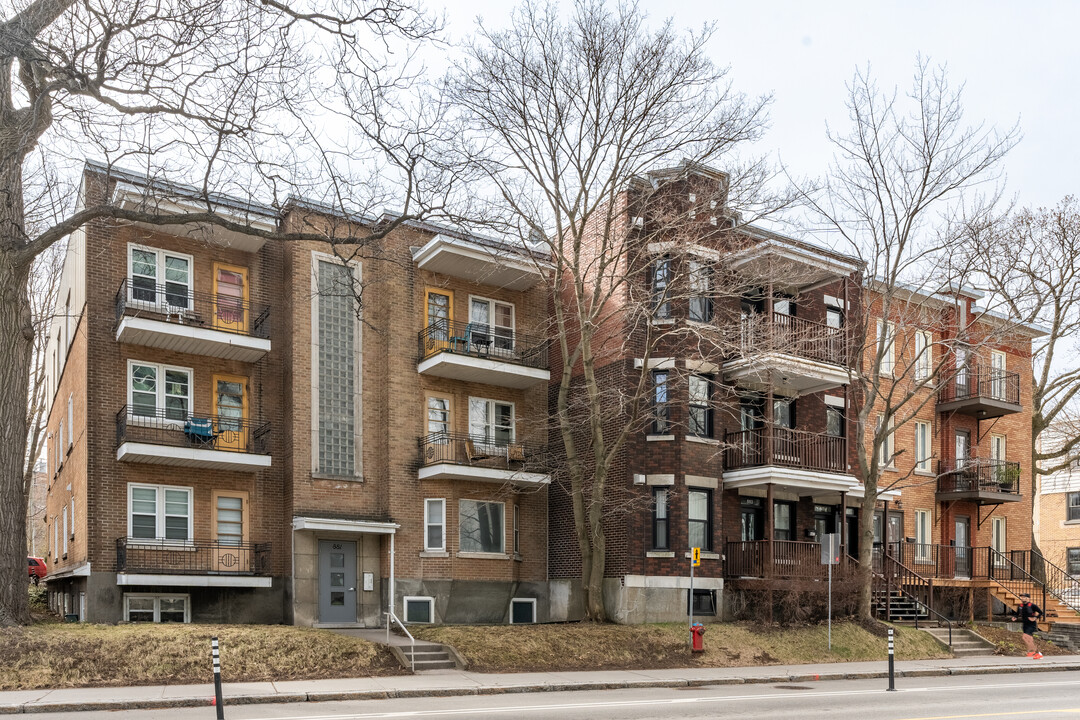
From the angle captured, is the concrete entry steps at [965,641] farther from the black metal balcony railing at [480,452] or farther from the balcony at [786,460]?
the black metal balcony railing at [480,452]

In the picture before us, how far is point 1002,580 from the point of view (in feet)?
110

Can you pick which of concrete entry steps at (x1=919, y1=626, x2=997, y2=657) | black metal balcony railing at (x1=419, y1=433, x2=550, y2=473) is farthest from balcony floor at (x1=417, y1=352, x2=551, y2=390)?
concrete entry steps at (x1=919, y1=626, x2=997, y2=657)

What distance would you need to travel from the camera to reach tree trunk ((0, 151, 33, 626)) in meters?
19.3

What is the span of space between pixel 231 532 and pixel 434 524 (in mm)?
5375

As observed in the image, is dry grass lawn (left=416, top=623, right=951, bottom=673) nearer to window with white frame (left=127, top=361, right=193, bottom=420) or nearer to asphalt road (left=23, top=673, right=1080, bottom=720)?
asphalt road (left=23, top=673, right=1080, bottom=720)

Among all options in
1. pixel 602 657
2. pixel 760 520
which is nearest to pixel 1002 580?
pixel 760 520

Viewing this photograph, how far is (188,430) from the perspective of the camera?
2361 cm

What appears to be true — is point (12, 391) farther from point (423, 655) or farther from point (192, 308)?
point (423, 655)

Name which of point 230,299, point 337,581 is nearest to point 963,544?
point 337,581

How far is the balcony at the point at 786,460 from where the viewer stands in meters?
27.1

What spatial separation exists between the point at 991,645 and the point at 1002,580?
25.8 feet

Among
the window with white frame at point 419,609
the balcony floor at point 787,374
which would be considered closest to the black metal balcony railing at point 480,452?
the window with white frame at point 419,609

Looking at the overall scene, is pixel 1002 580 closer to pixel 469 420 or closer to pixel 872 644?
pixel 872 644

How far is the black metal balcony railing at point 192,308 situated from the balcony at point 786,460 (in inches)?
509
